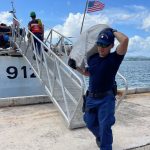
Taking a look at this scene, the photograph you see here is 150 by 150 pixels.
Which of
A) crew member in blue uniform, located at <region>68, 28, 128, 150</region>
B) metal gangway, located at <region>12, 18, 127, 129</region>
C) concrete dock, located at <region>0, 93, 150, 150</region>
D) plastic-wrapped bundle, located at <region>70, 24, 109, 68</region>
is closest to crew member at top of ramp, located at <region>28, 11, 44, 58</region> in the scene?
metal gangway, located at <region>12, 18, 127, 129</region>

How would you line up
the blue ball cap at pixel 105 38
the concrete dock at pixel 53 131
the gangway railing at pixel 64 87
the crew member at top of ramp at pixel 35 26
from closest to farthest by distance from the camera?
the blue ball cap at pixel 105 38 → the concrete dock at pixel 53 131 → the gangway railing at pixel 64 87 → the crew member at top of ramp at pixel 35 26

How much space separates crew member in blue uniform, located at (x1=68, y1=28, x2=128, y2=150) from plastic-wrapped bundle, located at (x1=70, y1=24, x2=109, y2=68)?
9 centimetres

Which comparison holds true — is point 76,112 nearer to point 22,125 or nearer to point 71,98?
point 71,98

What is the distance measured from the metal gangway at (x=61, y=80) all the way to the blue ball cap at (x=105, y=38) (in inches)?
57.0

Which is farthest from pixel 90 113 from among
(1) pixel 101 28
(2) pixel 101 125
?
(1) pixel 101 28

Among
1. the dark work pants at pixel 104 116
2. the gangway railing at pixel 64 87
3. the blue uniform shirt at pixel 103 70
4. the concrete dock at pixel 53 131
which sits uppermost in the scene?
the blue uniform shirt at pixel 103 70

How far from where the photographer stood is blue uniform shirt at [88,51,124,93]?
3.95 metres

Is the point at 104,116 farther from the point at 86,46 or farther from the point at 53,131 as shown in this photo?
the point at 53,131

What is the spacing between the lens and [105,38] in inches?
151

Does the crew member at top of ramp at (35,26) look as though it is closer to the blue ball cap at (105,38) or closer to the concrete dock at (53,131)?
the concrete dock at (53,131)

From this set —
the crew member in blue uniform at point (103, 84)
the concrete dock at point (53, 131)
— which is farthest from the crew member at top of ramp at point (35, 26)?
the crew member in blue uniform at point (103, 84)

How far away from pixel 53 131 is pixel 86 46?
1.89 m

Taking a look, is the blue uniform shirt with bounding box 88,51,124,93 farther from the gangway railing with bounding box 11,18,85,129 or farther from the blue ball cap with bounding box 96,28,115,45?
the gangway railing with bounding box 11,18,85,129

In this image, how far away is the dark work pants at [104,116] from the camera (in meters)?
4.01
